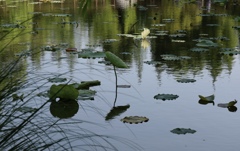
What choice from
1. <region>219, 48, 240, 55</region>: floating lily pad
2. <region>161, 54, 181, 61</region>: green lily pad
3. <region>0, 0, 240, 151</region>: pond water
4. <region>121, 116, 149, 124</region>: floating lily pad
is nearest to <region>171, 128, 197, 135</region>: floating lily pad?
<region>0, 0, 240, 151</region>: pond water

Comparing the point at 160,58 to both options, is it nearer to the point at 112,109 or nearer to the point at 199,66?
the point at 199,66

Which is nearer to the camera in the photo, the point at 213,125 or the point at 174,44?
the point at 213,125

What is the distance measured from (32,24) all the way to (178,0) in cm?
985

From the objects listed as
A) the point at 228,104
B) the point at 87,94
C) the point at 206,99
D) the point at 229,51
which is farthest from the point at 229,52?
the point at 87,94

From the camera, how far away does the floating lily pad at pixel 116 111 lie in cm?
451

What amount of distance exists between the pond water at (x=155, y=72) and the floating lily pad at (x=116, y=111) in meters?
0.04

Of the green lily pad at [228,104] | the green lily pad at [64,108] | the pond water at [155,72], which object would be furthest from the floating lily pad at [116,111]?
the green lily pad at [228,104]

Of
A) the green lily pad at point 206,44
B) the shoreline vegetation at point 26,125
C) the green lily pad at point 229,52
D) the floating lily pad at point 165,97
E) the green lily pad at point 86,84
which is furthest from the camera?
the green lily pad at point 206,44

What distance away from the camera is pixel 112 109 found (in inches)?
186

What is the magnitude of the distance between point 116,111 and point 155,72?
1.82 metres

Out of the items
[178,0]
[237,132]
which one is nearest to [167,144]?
[237,132]

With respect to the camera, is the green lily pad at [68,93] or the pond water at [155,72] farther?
the green lily pad at [68,93]

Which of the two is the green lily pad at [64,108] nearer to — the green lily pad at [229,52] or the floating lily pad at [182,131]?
the floating lily pad at [182,131]

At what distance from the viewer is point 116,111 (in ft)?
15.3
